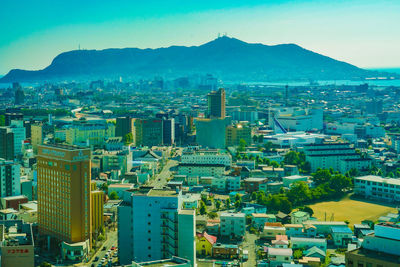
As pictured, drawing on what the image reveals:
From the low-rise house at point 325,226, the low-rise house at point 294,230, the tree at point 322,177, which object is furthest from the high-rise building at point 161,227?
the tree at point 322,177

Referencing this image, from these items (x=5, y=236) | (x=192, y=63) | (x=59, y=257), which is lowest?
(x=59, y=257)

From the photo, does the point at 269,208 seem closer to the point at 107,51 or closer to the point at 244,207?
the point at 244,207

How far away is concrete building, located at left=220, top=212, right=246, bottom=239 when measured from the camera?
47.4 feet

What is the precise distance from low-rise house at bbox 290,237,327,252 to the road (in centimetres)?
773

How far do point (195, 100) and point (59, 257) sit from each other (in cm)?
5402

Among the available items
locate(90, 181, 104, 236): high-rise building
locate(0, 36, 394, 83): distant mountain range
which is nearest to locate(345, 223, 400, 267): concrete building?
locate(90, 181, 104, 236): high-rise building

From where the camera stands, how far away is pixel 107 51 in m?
144

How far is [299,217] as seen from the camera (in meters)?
15.3

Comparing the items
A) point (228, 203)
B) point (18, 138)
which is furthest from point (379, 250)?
point (18, 138)

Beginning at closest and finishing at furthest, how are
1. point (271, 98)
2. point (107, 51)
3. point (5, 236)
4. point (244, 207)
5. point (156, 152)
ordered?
point (5, 236)
point (244, 207)
point (156, 152)
point (271, 98)
point (107, 51)

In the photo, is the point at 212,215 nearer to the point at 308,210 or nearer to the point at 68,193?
the point at 308,210

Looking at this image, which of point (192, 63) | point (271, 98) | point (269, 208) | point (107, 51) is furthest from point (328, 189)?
point (107, 51)

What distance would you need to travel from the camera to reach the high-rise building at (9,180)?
17.1 m

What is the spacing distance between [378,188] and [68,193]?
1130cm
